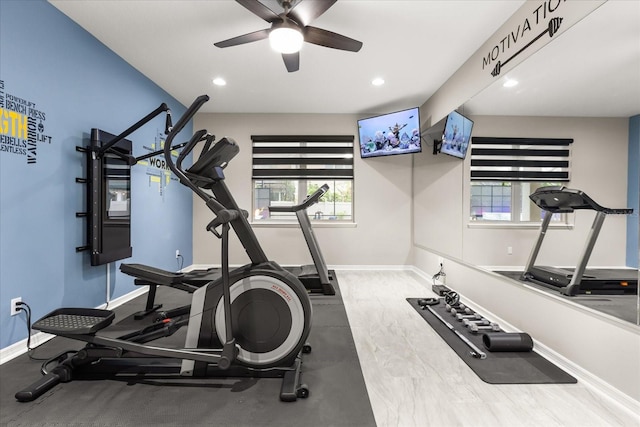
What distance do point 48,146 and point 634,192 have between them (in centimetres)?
414

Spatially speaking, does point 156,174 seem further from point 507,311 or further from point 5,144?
point 507,311

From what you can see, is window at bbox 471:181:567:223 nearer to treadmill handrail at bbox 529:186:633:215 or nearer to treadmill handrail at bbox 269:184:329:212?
treadmill handrail at bbox 529:186:633:215

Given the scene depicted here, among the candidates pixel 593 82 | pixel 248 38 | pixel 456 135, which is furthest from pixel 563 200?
pixel 248 38

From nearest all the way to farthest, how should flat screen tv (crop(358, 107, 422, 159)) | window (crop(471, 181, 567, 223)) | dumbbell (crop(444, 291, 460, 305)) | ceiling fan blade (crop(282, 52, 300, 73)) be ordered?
window (crop(471, 181, 567, 223)) → ceiling fan blade (crop(282, 52, 300, 73)) → dumbbell (crop(444, 291, 460, 305)) → flat screen tv (crop(358, 107, 422, 159))

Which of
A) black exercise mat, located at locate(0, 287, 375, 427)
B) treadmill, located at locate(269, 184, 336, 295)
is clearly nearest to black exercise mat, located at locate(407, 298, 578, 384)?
black exercise mat, located at locate(0, 287, 375, 427)

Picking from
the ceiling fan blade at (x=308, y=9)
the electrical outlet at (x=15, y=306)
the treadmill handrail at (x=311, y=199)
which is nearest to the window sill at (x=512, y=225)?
the treadmill handrail at (x=311, y=199)

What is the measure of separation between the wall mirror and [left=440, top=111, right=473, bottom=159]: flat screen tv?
2.14 feet

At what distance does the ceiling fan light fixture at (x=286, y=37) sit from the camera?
7.88 feet

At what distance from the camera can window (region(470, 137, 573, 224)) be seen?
7.75 ft

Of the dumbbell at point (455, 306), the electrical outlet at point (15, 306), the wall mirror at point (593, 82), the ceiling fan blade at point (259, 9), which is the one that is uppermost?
the ceiling fan blade at point (259, 9)

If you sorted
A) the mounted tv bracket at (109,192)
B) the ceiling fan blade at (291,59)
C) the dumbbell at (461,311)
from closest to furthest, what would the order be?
the ceiling fan blade at (291,59) → the mounted tv bracket at (109,192) → the dumbbell at (461,311)

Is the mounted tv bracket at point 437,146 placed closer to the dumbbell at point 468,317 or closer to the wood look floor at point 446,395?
the dumbbell at point 468,317

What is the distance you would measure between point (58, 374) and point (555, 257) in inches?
137

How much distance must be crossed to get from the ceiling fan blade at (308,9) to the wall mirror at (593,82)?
5.47 ft
